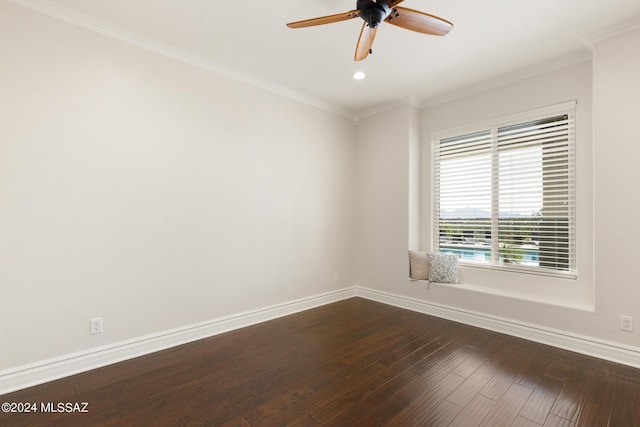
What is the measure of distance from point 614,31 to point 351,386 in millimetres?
3864

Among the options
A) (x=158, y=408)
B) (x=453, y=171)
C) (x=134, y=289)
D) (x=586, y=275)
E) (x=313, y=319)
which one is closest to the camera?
(x=158, y=408)

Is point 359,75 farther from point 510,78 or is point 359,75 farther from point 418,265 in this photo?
point 418,265

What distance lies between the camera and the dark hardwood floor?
1.96m

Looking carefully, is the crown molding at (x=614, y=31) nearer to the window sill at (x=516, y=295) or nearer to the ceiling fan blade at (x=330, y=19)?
the ceiling fan blade at (x=330, y=19)

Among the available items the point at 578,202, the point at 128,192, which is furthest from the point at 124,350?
the point at 578,202

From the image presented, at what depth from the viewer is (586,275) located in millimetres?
3137

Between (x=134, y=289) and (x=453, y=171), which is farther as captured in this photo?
(x=453, y=171)

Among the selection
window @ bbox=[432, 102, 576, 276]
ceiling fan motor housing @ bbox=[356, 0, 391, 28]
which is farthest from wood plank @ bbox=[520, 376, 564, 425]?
ceiling fan motor housing @ bbox=[356, 0, 391, 28]

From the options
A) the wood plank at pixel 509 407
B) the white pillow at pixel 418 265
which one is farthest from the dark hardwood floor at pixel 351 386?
the white pillow at pixel 418 265

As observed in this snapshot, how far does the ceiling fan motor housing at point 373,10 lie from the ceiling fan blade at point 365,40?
0.29ft

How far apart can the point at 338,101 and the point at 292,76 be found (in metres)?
1.05

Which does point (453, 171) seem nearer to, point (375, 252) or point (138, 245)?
point (375, 252)

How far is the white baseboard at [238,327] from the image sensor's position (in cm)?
236

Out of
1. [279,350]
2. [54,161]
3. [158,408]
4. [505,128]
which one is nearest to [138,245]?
[54,161]
